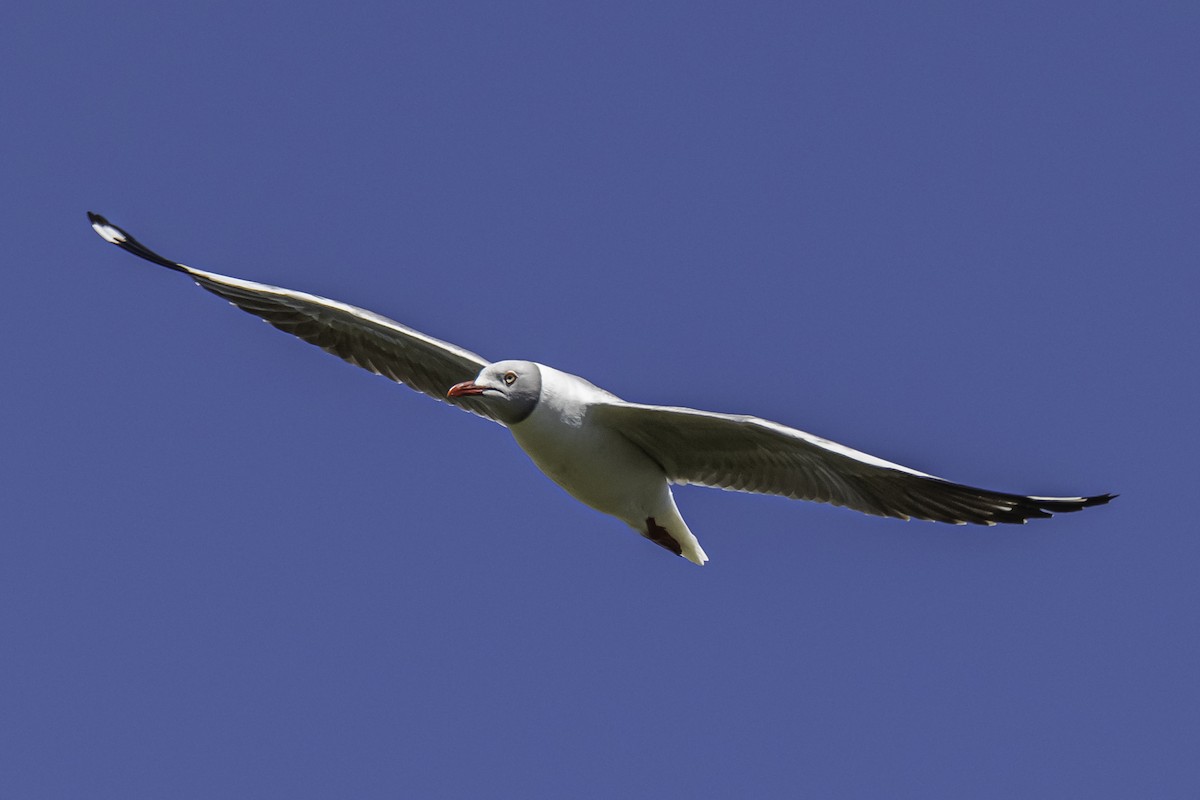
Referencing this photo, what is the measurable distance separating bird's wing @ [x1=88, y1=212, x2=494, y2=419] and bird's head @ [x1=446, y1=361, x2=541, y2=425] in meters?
0.86

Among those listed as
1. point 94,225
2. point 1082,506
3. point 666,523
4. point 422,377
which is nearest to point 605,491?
point 666,523

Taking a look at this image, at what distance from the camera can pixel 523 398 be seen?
10.3 meters

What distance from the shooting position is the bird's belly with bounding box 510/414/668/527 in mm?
10383

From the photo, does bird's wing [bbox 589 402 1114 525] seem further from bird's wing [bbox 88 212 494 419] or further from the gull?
bird's wing [bbox 88 212 494 419]

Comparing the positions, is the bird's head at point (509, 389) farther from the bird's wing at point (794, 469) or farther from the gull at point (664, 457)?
the bird's wing at point (794, 469)

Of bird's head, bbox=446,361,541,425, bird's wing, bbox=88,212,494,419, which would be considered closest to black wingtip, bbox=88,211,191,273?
bird's wing, bbox=88,212,494,419

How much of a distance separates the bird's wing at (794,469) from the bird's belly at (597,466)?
11 cm

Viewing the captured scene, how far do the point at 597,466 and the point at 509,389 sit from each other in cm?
76

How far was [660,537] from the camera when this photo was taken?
11.1m

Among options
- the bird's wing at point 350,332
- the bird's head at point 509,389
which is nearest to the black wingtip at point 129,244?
the bird's wing at point 350,332

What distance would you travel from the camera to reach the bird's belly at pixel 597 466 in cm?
1038

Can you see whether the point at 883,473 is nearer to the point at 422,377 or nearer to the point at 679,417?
the point at 679,417

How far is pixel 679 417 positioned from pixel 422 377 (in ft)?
8.66

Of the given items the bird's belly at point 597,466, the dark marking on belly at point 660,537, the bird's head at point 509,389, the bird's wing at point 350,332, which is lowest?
the dark marking on belly at point 660,537
